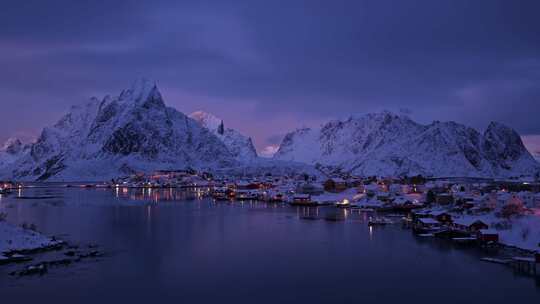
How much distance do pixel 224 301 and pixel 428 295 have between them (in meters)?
7.90

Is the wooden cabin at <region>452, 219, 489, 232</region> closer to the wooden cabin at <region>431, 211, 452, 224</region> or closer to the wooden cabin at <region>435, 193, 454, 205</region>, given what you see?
the wooden cabin at <region>431, 211, 452, 224</region>

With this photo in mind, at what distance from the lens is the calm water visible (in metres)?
19.0

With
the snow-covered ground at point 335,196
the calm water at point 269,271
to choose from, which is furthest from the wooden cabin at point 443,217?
the snow-covered ground at point 335,196

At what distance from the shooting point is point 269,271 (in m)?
23.1

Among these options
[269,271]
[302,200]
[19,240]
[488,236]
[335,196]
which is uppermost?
[335,196]

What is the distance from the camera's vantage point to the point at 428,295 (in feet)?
63.2

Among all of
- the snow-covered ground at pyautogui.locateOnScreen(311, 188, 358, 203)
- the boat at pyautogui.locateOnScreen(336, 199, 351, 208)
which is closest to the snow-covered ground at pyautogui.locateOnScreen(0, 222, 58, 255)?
the boat at pyautogui.locateOnScreen(336, 199, 351, 208)

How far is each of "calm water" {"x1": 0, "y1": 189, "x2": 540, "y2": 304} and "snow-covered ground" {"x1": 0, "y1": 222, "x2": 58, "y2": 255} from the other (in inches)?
114

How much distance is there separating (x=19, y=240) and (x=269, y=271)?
45.8ft

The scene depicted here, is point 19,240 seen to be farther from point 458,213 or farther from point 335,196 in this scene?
point 335,196

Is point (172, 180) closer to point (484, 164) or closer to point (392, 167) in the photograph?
point (392, 167)

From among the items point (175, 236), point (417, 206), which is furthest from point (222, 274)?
point (417, 206)

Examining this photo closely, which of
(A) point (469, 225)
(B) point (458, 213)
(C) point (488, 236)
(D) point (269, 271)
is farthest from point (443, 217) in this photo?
(D) point (269, 271)

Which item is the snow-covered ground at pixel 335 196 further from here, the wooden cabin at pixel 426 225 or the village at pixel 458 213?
the wooden cabin at pixel 426 225
